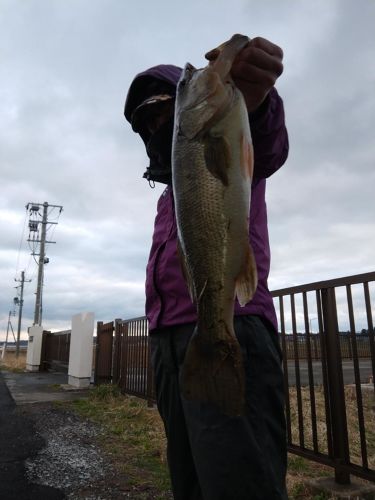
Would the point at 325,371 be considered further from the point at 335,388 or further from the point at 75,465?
the point at 75,465

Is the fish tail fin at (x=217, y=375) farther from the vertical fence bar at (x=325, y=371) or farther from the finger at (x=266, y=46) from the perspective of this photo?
the vertical fence bar at (x=325, y=371)

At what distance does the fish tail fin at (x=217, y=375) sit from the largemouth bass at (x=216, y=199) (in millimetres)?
24

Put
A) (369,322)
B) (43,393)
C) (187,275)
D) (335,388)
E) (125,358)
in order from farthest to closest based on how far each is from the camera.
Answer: (43,393) → (125,358) → (335,388) → (369,322) → (187,275)

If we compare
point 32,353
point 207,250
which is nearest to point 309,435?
point 207,250

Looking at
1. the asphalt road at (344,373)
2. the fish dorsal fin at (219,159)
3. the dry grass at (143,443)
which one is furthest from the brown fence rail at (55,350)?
the fish dorsal fin at (219,159)

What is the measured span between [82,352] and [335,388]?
8.86 meters

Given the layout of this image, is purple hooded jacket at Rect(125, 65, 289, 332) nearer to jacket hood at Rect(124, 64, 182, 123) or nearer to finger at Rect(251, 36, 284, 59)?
jacket hood at Rect(124, 64, 182, 123)

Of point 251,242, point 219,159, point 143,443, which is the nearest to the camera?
point 219,159

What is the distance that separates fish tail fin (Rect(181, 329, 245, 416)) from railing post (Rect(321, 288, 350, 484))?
102 inches

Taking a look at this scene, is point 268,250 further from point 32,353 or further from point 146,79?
point 32,353

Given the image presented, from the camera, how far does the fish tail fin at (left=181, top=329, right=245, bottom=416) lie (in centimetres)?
159

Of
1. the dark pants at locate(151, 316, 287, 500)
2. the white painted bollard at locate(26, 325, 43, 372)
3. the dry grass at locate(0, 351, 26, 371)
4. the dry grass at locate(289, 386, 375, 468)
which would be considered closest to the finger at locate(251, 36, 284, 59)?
the dark pants at locate(151, 316, 287, 500)

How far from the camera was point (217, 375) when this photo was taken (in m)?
1.61

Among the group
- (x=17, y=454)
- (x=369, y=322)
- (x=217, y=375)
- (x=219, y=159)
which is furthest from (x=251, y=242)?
(x=17, y=454)
